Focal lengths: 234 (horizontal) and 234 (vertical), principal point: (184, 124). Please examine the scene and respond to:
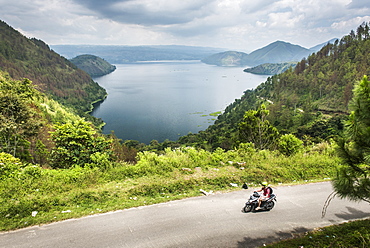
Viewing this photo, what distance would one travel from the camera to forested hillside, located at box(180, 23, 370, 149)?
6981cm

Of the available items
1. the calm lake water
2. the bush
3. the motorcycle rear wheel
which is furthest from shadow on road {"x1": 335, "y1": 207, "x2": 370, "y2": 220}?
the calm lake water

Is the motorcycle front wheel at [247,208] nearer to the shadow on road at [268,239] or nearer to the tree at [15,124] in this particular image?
the shadow on road at [268,239]

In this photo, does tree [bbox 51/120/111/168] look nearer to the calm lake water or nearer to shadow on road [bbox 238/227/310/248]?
shadow on road [bbox 238/227/310/248]

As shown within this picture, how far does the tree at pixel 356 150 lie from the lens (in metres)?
4.37

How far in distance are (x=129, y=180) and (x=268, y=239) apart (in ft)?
19.4

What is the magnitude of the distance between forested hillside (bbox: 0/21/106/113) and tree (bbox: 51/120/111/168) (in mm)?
117817

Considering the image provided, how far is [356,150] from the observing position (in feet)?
15.5

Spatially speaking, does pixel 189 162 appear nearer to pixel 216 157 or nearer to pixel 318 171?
pixel 216 157

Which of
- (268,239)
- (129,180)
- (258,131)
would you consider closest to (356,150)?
(268,239)

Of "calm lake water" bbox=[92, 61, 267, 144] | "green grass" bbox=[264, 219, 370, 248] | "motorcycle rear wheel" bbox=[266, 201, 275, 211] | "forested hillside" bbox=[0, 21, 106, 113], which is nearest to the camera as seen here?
"green grass" bbox=[264, 219, 370, 248]

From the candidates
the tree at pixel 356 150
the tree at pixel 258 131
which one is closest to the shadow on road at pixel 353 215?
the tree at pixel 356 150

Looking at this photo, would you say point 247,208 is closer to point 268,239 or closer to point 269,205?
point 269,205

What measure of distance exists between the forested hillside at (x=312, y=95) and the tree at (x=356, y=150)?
179 feet

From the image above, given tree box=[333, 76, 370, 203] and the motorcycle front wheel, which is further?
the motorcycle front wheel
